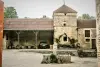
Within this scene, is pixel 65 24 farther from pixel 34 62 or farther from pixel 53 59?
pixel 34 62

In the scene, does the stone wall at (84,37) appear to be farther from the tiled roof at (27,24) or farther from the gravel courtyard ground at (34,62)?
the gravel courtyard ground at (34,62)

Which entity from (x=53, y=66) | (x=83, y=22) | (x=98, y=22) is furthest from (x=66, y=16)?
(x=98, y=22)

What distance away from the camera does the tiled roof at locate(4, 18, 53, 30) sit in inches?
1473

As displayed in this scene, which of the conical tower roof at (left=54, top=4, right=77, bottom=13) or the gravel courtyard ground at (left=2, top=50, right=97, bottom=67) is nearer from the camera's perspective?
the gravel courtyard ground at (left=2, top=50, right=97, bottom=67)

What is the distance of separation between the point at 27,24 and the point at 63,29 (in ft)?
22.3

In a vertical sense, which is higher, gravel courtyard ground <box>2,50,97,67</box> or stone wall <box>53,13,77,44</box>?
stone wall <box>53,13,77,44</box>

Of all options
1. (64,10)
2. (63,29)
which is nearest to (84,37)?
(63,29)

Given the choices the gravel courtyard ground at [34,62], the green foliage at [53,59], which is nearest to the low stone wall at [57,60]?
the green foliage at [53,59]

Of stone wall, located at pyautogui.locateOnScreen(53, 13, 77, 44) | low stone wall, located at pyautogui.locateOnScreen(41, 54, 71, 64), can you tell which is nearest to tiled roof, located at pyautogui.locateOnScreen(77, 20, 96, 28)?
stone wall, located at pyautogui.locateOnScreen(53, 13, 77, 44)

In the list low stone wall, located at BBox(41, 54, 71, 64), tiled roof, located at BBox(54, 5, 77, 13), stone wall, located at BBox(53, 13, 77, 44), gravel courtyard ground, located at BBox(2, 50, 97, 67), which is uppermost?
tiled roof, located at BBox(54, 5, 77, 13)

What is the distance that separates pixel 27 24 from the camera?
3897 centimetres

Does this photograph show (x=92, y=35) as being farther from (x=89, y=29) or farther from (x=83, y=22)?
(x=83, y=22)

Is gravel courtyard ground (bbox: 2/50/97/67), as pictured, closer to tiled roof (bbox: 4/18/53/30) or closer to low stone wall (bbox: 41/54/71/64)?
low stone wall (bbox: 41/54/71/64)

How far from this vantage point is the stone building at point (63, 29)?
37.2 meters
